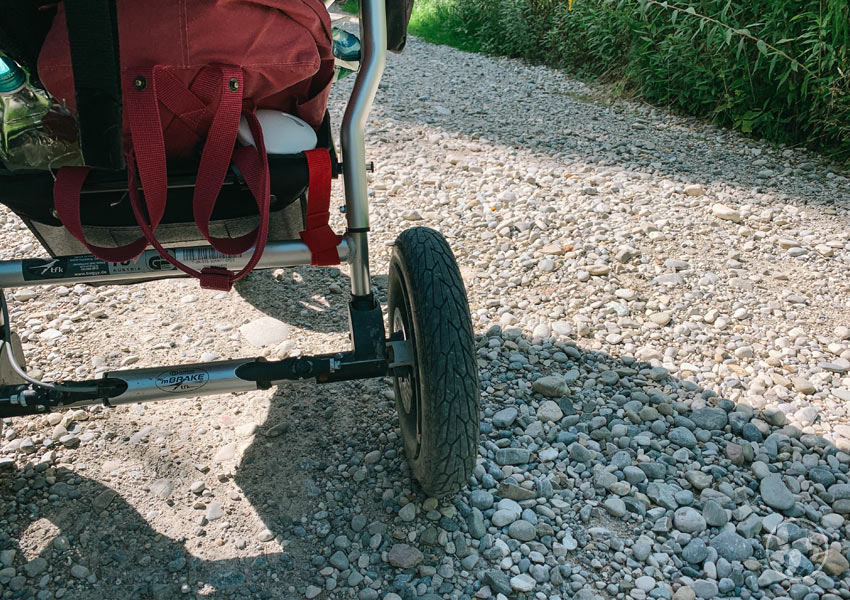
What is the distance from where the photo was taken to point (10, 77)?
149 centimetres

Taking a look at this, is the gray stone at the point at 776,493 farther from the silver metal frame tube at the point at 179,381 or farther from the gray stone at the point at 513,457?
the silver metal frame tube at the point at 179,381

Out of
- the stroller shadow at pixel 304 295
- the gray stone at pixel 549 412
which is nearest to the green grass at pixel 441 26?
the stroller shadow at pixel 304 295

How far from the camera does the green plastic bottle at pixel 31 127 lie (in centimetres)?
151

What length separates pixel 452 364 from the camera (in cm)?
161

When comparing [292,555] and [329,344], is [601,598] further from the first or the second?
[329,344]

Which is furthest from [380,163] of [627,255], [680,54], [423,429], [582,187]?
[423,429]

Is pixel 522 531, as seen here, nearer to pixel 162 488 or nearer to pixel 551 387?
pixel 551 387

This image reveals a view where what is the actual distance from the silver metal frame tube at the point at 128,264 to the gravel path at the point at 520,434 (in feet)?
2.04

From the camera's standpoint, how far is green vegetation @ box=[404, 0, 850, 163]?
3973 millimetres

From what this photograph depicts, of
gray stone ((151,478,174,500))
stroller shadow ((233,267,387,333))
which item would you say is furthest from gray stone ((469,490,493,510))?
stroller shadow ((233,267,387,333))

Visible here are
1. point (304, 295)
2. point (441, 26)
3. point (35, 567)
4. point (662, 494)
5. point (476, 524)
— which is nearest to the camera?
point (35, 567)

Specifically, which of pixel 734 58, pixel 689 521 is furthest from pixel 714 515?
pixel 734 58

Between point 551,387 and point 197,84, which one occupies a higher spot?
point 197,84

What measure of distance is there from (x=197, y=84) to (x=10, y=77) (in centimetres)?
38
